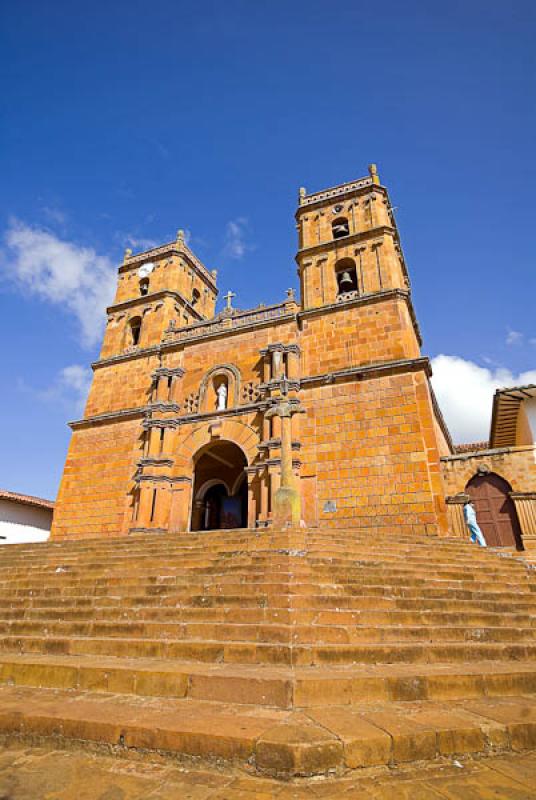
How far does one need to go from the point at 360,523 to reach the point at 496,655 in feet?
25.3

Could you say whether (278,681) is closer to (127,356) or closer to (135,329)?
(127,356)

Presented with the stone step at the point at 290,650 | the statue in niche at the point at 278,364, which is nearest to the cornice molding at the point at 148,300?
the statue in niche at the point at 278,364

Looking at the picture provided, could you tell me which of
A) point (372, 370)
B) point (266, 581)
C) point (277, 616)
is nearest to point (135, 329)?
point (372, 370)

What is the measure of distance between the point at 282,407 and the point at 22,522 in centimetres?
1540

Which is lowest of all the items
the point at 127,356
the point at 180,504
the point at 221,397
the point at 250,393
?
the point at 180,504

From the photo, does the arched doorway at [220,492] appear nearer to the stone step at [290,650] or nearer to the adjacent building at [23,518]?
the adjacent building at [23,518]

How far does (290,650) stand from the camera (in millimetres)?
4250

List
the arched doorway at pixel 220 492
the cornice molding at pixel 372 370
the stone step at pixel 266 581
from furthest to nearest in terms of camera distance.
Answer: the arched doorway at pixel 220 492 < the cornice molding at pixel 372 370 < the stone step at pixel 266 581

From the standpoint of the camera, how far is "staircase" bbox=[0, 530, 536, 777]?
280cm

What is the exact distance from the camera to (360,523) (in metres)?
12.5

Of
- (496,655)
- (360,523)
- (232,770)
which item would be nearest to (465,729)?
(232,770)

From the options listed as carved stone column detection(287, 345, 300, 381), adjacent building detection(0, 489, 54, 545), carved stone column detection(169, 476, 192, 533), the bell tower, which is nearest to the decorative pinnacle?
the bell tower

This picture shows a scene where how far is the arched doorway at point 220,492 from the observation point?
18047 mm

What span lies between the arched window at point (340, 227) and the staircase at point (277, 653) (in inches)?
580
